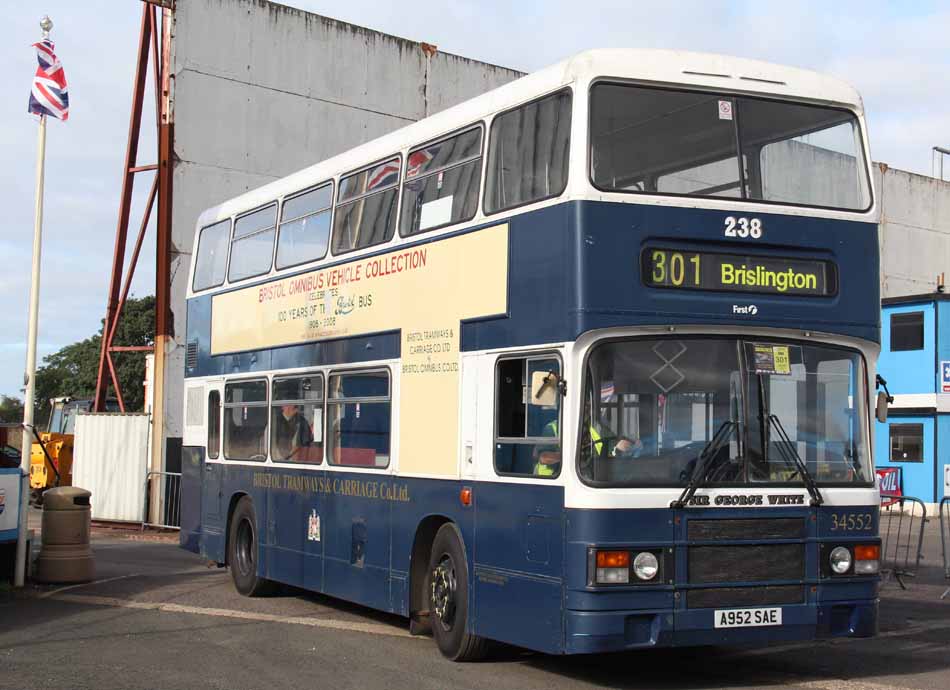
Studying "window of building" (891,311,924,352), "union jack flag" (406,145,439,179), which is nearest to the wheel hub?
"union jack flag" (406,145,439,179)

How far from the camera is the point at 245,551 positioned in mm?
16031

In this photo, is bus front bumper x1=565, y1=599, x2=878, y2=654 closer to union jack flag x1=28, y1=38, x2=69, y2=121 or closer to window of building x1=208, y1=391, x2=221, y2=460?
window of building x1=208, y1=391, x2=221, y2=460

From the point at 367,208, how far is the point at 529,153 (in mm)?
3154

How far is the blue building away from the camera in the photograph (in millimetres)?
35531

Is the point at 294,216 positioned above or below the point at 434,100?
below

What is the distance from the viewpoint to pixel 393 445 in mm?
12258

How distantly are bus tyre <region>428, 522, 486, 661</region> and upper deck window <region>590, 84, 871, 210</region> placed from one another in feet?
11.0

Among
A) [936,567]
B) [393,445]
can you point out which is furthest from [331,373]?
[936,567]

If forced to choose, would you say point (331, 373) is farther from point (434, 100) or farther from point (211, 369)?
point (434, 100)

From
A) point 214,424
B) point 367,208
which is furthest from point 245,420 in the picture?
point 367,208

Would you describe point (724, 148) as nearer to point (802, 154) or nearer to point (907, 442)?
point (802, 154)

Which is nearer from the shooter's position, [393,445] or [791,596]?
[791,596]

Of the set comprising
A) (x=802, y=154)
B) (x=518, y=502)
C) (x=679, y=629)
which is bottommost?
(x=679, y=629)

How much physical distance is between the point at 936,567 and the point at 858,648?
829 cm
